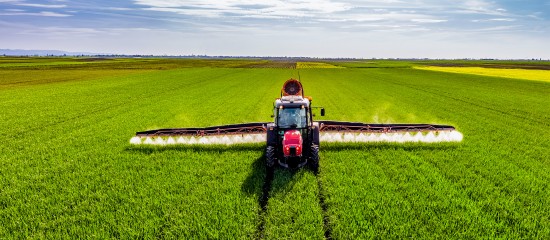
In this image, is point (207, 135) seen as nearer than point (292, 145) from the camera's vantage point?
No

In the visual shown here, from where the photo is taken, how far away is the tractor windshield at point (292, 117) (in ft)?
33.2

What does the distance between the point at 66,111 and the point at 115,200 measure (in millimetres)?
16617

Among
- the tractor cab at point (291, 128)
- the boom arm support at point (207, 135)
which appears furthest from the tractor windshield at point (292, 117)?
the boom arm support at point (207, 135)

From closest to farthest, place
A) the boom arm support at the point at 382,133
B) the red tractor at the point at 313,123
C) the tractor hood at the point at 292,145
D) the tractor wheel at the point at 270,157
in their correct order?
the tractor hood at the point at 292,145 < the tractor wheel at the point at 270,157 < the red tractor at the point at 313,123 < the boom arm support at the point at 382,133

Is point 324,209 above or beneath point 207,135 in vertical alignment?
beneath

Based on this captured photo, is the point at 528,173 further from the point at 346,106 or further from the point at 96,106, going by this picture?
the point at 96,106

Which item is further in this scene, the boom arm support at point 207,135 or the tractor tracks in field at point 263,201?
the boom arm support at point 207,135

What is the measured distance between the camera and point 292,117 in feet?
33.4

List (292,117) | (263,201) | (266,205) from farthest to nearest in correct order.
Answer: (292,117) < (263,201) < (266,205)

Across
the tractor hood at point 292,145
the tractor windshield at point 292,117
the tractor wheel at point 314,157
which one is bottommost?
the tractor wheel at point 314,157

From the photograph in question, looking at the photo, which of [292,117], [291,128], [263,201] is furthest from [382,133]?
[263,201]

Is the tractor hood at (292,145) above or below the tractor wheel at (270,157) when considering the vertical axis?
above

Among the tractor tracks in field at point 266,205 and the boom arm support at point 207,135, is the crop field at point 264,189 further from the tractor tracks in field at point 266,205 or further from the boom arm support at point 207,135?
the boom arm support at point 207,135

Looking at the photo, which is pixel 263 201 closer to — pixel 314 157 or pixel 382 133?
pixel 314 157
